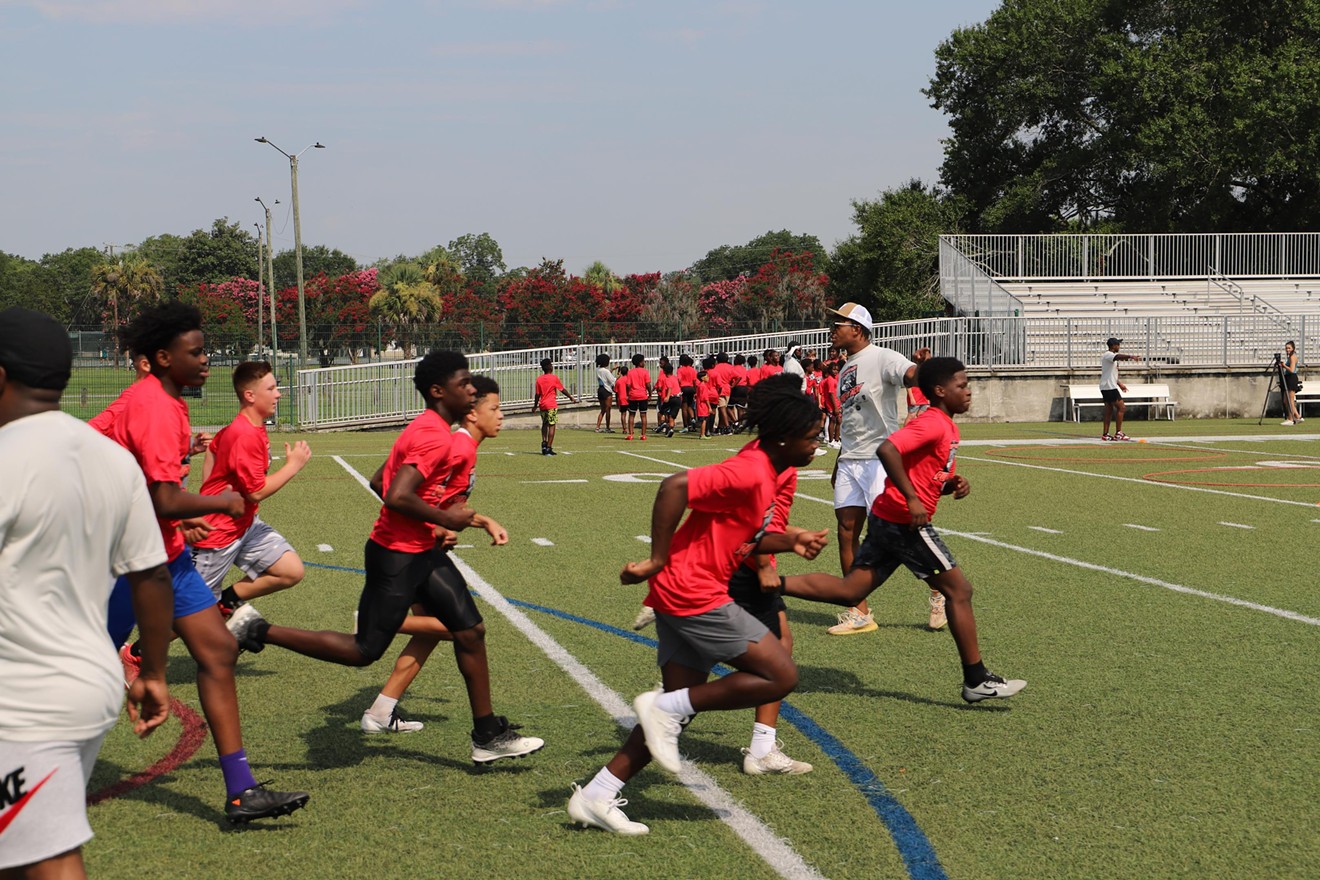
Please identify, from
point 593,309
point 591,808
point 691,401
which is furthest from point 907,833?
point 593,309

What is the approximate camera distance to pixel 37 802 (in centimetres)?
285

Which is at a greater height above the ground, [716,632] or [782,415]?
[782,415]

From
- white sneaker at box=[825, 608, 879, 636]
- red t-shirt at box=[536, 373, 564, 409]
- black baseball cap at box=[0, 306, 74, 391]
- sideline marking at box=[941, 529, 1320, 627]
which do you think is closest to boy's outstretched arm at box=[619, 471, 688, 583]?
black baseball cap at box=[0, 306, 74, 391]

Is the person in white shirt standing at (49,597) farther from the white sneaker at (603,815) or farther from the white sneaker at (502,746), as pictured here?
the white sneaker at (502,746)

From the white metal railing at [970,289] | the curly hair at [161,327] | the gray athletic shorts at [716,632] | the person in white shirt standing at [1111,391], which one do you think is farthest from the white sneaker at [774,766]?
the white metal railing at [970,289]

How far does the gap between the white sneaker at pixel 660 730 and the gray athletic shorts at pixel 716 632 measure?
0.24 m

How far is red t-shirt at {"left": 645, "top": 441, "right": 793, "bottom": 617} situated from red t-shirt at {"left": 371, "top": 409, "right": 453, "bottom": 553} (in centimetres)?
116

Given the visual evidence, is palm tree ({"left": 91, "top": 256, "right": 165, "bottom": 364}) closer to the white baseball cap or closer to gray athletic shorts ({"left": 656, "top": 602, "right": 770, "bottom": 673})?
the white baseball cap

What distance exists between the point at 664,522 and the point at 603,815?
1.04m

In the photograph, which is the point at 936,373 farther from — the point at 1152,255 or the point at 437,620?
the point at 1152,255

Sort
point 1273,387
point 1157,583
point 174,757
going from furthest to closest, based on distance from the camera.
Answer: point 1273,387 < point 1157,583 < point 174,757

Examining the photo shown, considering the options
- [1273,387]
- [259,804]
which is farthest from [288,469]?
Result: [1273,387]

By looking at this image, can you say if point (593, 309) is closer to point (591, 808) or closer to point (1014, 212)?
point (1014, 212)

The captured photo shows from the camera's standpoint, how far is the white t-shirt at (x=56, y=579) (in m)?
2.88
